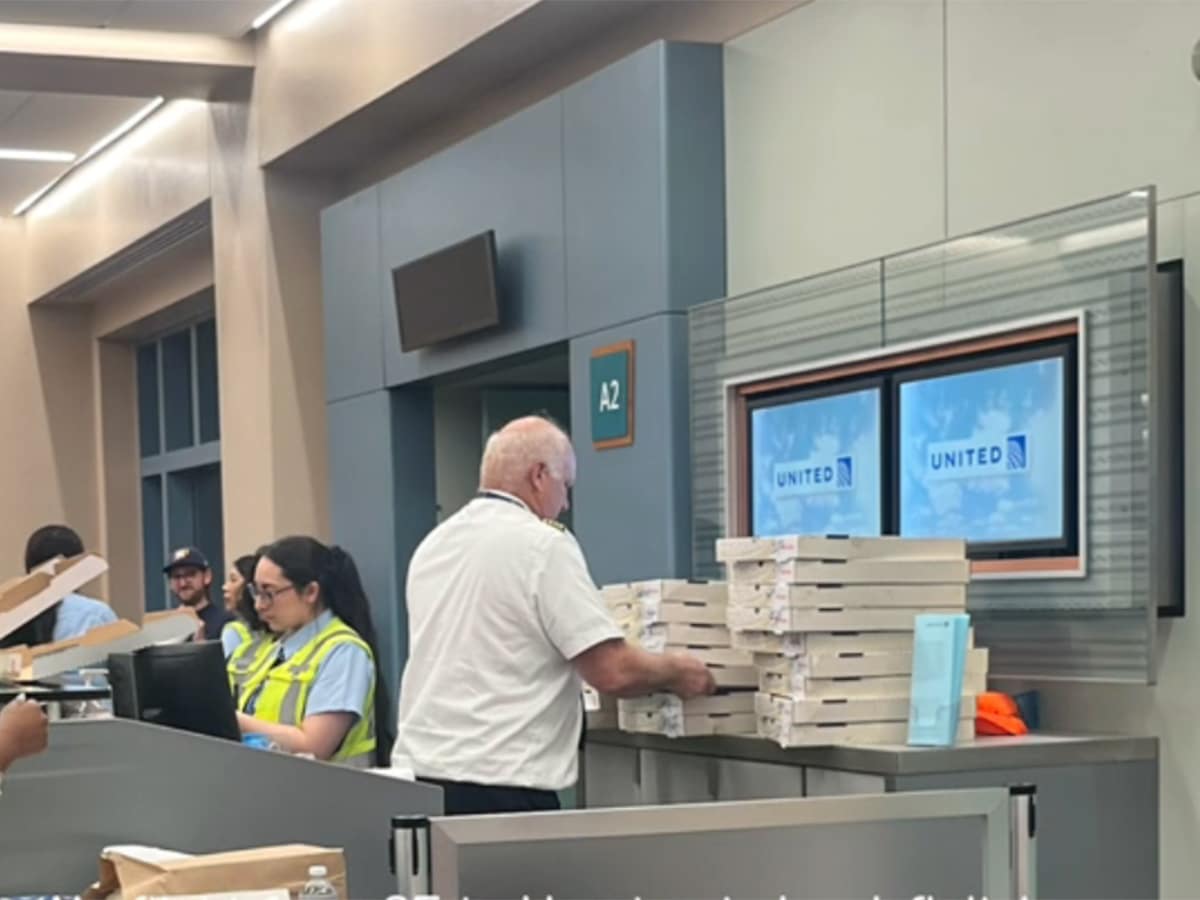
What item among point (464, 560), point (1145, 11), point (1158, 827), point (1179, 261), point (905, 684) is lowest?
point (1158, 827)

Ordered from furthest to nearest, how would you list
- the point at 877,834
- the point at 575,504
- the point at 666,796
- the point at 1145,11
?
1. the point at 575,504
2. the point at 666,796
3. the point at 1145,11
4. the point at 877,834

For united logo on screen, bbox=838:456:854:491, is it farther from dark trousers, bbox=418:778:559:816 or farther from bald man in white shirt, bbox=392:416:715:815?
dark trousers, bbox=418:778:559:816

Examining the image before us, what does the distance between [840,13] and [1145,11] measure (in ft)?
3.69

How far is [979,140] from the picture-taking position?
415cm

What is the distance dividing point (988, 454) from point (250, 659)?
1902 mm

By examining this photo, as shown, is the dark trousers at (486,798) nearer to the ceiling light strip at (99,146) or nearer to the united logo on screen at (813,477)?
the united logo on screen at (813,477)

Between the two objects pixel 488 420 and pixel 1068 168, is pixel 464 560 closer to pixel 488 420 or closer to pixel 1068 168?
pixel 1068 168

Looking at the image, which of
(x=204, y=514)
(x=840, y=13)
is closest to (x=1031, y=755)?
(x=840, y=13)

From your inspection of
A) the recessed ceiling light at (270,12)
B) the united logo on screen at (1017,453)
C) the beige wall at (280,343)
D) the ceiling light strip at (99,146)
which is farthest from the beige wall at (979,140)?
the ceiling light strip at (99,146)

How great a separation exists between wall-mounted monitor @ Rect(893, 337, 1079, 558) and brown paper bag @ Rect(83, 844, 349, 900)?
6.20 ft

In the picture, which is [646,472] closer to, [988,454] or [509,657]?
[988,454]

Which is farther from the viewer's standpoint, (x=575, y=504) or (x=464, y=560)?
(x=575, y=504)

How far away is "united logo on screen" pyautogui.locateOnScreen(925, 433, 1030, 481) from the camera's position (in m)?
3.81

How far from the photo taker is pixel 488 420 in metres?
7.23
